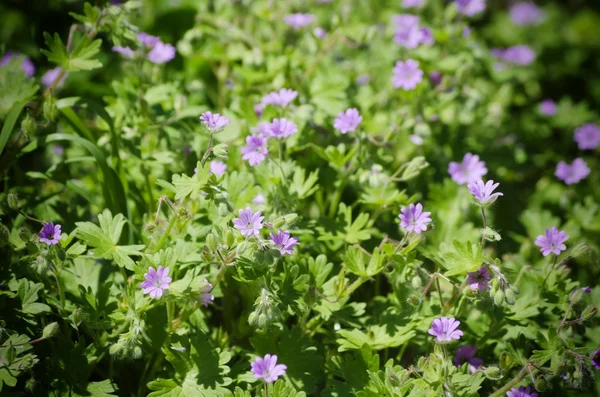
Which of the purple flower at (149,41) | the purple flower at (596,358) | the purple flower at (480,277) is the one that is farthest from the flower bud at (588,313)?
the purple flower at (149,41)

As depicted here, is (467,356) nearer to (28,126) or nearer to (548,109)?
(28,126)

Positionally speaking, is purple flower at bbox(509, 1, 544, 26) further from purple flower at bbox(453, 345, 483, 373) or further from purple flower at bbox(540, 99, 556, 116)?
purple flower at bbox(453, 345, 483, 373)

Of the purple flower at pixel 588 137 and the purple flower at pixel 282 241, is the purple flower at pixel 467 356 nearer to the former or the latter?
Result: the purple flower at pixel 282 241

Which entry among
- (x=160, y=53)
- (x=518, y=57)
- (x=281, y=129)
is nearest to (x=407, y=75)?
(x=281, y=129)

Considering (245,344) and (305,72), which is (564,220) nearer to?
(305,72)

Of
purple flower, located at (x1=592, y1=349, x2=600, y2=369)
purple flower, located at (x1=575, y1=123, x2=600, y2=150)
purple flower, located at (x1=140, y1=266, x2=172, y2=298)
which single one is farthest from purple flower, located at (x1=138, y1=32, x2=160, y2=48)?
purple flower, located at (x1=575, y1=123, x2=600, y2=150)

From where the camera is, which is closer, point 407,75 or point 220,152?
point 220,152
